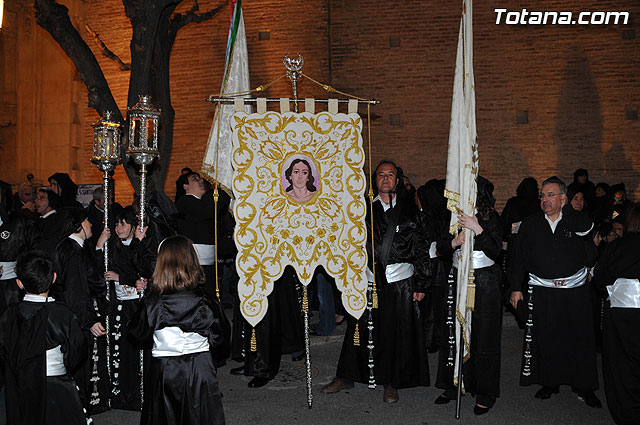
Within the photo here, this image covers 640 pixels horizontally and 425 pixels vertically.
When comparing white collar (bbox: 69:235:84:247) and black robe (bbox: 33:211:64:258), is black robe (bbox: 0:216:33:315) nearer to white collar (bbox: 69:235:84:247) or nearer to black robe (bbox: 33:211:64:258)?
black robe (bbox: 33:211:64:258)

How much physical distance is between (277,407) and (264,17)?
9107mm

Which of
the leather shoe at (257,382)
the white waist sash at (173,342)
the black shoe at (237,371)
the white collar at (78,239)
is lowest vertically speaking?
the black shoe at (237,371)

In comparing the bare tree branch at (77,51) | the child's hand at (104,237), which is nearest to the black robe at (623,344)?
the child's hand at (104,237)

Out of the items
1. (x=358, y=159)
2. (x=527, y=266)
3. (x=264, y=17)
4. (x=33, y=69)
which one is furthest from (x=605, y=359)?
(x=33, y=69)

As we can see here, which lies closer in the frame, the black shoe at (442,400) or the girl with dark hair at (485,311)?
the girl with dark hair at (485,311)

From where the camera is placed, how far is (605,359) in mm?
5117

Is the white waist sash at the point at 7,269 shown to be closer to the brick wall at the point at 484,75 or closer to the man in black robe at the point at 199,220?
the man in black robe at the point at 199,220

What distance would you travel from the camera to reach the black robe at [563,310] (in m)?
5.35

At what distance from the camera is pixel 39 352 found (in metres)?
3.75

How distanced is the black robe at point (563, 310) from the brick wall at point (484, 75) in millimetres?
6370

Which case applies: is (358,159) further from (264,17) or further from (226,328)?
(264,17)

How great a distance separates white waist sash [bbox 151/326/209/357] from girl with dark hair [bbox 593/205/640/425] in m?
3.62

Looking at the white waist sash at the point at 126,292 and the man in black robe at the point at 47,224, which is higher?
the man in black robe at the point at 47,224

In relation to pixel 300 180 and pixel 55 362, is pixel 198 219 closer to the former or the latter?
pixel 300 180
